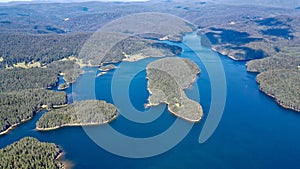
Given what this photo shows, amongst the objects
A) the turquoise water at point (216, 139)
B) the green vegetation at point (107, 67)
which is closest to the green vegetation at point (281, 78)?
the turquoise water at point (216, 139)

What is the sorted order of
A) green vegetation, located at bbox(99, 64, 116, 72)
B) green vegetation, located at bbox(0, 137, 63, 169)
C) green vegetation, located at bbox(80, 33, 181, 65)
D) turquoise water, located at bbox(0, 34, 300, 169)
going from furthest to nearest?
green vegetation, located at bbox(80, 33, 181, 65)
green vegetation, located at bbox(99, 64, 116, 72)
turquoise water, located at bbox(0, 34, 300, 169)
green vegetation, located at bbox(0, 137, 63, 169)

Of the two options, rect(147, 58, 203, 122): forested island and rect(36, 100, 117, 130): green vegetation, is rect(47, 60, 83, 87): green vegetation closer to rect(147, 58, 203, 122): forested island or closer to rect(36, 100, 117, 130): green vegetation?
rect(147, 58, 203, 122): forested island

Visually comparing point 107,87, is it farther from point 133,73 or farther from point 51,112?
point 51,112

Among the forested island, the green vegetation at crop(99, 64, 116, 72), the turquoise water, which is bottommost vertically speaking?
the turquoise water

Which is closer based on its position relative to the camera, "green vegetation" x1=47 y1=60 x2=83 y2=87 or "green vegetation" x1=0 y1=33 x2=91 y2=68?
"green vegetation" x1=47 y1=60 x2=83 y2=87

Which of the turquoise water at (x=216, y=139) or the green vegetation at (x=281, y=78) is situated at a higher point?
the green vegetation at (x=281, y=78)

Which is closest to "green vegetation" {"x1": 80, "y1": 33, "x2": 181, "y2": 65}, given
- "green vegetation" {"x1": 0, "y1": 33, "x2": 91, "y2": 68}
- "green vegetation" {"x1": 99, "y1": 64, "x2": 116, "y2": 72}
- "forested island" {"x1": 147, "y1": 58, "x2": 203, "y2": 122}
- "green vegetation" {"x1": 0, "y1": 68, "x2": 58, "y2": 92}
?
"green vegetation" {"x1": 99, "y1": 64, "x2": 116, "y2": 72}

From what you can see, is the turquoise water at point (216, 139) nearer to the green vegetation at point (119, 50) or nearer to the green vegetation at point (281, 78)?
the green vegetation at point (281, 78)
